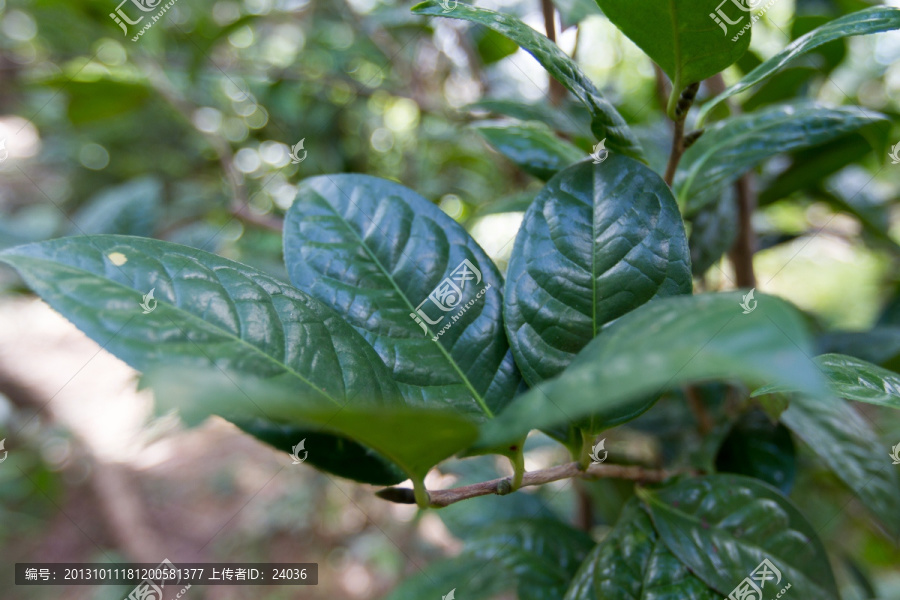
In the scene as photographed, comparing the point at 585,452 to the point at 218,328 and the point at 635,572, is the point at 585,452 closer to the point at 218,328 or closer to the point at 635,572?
the point at 635,572

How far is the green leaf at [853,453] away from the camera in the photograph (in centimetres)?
54

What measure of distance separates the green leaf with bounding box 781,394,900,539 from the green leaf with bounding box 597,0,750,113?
36 cm

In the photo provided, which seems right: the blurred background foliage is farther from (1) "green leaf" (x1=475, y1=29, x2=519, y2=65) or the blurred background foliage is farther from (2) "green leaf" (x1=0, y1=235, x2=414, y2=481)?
(2) "green leaf" (x1=0, y1=235, x2=414, y2=481)

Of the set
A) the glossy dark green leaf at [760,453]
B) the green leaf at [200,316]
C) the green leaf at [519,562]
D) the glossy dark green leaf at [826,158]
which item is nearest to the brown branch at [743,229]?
the glossy dark green leaf at [826,158]

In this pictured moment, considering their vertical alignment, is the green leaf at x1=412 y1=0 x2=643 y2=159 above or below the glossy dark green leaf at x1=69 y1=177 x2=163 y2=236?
above

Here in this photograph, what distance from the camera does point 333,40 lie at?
184 cm

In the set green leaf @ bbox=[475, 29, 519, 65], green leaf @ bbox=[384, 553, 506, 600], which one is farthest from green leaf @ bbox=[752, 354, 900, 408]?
green leaf @ bbox=[475, 29, 519, 65]

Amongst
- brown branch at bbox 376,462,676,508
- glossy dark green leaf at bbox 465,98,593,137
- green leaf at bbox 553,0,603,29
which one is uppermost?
green leaf at bbox 553,0,603,29

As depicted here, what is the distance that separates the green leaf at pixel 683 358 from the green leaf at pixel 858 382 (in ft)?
0.39

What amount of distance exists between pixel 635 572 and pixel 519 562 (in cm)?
15

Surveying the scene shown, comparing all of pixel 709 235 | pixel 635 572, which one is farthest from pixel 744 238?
pixel 635 572

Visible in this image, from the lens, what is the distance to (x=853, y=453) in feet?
1.82

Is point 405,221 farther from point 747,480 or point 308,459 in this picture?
point 747,480

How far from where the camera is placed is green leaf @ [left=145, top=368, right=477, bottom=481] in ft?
0.61
